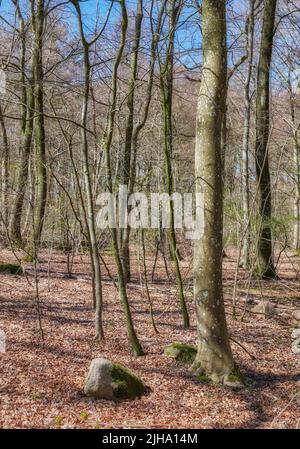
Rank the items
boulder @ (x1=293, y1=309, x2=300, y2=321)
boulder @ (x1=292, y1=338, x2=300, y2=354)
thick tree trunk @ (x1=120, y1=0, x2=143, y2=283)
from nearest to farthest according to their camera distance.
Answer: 1. boulder @ (x1=292, y1=338, x2=300, y2=354)
2. boulder @ (x1=293, y1=309, x2=300, y2=321)
3. thick tree trunk @ (x1=120, y1=0, x2=143, y2=283)

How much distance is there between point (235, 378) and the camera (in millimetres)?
5039

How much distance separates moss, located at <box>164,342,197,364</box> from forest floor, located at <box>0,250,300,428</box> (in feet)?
0.41

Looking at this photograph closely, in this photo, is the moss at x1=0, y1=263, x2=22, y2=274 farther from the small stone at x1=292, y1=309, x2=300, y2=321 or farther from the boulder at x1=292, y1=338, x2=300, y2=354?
the boulder at x1=292, y1=338, x2=300, y2=354

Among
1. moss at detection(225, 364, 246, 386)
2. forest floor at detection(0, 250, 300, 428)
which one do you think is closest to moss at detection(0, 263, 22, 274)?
forest floor at detection(0, 250, 300, 428)

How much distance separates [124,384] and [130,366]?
34.2 inches

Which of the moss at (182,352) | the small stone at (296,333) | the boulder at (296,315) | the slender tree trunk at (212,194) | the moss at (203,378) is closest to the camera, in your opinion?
the slender tree trunk at (212,194)

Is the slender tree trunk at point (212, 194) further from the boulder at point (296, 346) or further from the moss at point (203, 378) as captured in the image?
the boulder at point (296, 346)

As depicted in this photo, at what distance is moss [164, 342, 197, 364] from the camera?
565 cm

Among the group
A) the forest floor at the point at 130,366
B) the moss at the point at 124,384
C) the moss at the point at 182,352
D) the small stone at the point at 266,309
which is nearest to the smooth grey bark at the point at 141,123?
the forest floor at the point at 130,366

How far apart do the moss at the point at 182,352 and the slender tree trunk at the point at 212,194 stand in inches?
21.2

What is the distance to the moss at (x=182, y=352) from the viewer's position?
5652 mm

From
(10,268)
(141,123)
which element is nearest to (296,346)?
(141,123)

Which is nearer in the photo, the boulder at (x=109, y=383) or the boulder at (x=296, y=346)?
the boulder at (x=109, y=383)

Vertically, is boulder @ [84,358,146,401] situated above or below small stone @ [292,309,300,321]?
above
